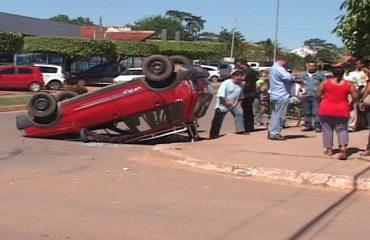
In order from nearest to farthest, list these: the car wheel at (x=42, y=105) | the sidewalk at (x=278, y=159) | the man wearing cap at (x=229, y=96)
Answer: the sidewalk at (x=278, y=159)
the car wheel at (x=42, y=105)
the man wearing cap at (x=229, y=96)

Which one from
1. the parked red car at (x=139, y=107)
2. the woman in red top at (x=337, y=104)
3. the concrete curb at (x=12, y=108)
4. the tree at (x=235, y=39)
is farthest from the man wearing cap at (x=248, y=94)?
the tree at (x=235, y=39)

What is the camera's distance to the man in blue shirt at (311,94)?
13188 mm

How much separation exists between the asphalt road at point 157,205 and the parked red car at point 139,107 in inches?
75.6

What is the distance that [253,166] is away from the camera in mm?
8594

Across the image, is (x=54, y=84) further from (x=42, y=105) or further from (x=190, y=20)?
(x=190, y=20)

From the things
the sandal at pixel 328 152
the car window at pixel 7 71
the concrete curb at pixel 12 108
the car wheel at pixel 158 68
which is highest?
the car wheel at pixel 158 68

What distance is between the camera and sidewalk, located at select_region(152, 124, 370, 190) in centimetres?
802

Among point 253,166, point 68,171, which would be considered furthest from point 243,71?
point 68,171

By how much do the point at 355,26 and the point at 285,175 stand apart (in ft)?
13.5

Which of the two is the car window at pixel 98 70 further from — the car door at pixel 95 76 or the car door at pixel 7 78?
the car door at pixel 7 78

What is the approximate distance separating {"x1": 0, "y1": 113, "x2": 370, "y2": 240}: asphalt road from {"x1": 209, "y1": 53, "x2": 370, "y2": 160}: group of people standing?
5.44 ft

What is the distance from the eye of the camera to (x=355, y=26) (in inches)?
428

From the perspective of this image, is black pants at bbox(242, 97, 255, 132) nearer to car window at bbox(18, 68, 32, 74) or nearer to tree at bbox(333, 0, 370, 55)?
tree at bbox(333, 0, 370, 55)

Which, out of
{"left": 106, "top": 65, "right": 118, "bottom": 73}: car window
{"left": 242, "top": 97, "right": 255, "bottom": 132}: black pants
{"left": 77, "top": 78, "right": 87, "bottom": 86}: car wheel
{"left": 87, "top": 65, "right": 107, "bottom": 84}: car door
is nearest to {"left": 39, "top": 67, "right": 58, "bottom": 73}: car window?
{"left": 77, "top": 78, "right": 87, "bottom": 86}: car wheel
